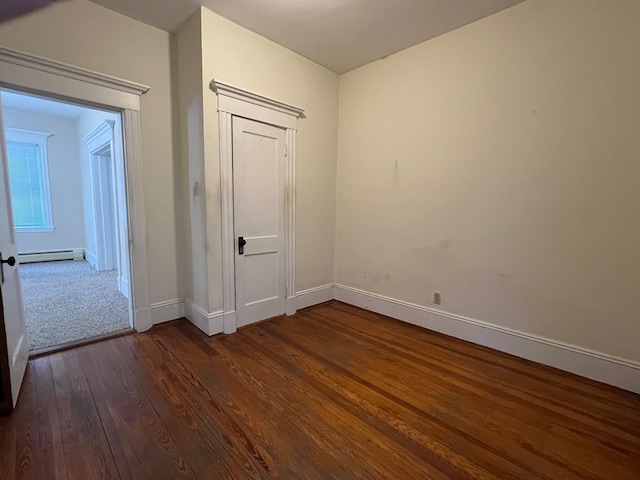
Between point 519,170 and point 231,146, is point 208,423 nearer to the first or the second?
point 231,146

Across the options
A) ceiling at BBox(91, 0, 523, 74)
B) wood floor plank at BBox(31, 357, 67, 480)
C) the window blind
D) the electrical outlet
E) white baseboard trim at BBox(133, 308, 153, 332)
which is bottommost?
wood floor plank at BBox(31, 357, 67, 480)

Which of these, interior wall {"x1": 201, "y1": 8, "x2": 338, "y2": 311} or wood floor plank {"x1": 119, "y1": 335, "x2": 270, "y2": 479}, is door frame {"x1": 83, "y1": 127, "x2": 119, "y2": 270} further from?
wood floor plank {"x1": 119, "y1": 335, "x2": 270, "y2": 479}

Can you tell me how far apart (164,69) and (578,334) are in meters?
4.16

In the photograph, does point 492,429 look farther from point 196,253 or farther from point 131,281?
point 131,281

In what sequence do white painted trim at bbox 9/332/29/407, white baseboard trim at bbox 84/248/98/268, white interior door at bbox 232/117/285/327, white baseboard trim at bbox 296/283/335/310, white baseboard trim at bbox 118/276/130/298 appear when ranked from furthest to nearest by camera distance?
1. white baseboard trim at bbox 84/248/98/268
2. white baseboard trim at bbox 118/276/130/298
3. white baseboard trim at bbox 296/283/335/310
4. white interior door at bbox 232/117/285/327
5. white painted trim at bbox 9/332/29/407

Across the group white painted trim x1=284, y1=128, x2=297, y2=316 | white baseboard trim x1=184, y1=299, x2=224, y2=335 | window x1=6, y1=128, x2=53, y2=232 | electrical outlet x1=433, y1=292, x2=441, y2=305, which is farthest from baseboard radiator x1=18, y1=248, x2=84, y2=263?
electrical outlet x1=433, y1=292, x2=441, y2=305

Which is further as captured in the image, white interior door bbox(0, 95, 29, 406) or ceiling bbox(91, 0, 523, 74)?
ceiling bbox(91, 0, 523, 74)

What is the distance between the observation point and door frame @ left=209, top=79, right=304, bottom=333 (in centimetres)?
262

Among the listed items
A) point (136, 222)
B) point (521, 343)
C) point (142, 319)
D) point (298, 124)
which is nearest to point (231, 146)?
point (298, 124)

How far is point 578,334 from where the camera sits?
2178mm

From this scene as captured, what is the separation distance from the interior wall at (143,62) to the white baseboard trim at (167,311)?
2.0 inches

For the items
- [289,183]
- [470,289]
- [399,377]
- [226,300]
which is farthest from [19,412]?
[470,289]

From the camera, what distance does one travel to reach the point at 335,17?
2512 mm

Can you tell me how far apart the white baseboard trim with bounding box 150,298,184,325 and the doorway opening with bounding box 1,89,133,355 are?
0.82 m
